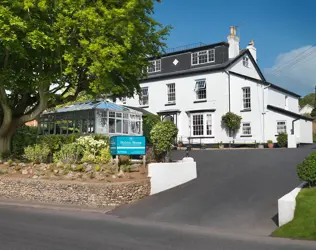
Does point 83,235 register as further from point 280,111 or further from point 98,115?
point 280,111

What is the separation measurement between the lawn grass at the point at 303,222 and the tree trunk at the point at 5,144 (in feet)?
48.8

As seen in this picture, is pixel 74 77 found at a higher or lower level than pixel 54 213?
higher

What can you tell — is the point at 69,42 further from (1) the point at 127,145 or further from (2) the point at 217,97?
(2) the point at 217,97

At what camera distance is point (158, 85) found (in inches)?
1473

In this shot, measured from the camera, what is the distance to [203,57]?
118 ft

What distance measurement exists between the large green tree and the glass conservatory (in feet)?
13.0

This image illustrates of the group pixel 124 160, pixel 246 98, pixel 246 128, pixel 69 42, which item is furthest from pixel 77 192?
pixel 246 98

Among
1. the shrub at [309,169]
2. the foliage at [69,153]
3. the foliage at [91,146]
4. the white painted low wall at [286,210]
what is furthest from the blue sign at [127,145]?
the white painted low wall at [286,210]

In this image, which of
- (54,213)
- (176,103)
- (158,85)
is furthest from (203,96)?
(54,213)

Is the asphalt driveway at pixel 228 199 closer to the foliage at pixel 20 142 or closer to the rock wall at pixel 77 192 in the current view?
the rock wall at pixel 77 192

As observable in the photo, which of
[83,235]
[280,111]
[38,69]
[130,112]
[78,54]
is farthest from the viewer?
[280,111]

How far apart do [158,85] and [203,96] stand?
5.11 meters

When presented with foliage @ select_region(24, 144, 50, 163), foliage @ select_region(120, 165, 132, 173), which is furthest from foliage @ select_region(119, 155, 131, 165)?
foliage @ select_region(24, 144, 50, 163)

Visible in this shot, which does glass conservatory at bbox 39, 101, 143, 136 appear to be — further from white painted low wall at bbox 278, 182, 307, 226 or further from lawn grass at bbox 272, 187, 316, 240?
lawn grass at bbox 272, 187, 316, 240
